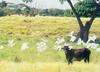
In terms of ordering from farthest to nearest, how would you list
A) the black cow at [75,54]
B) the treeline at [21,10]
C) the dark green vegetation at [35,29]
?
the treeline at [21,10], the dark green vegetation at [35,29], the black cow at [75,54]

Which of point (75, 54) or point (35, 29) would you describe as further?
point (35, 29)

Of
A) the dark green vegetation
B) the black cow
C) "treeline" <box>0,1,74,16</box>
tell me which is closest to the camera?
the black cow

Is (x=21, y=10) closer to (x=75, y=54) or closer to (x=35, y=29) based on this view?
(x=35, y=29)

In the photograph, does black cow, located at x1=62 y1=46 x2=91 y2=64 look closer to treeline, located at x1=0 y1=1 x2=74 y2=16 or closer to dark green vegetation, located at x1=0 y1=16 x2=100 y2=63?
dark green vegetation, located at x1=0 y1=16 x2=100 y2=63

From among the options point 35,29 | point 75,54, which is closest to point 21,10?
point 35,29

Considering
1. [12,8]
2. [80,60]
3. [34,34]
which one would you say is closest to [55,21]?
[34,34]

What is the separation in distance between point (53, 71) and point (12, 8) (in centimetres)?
8696

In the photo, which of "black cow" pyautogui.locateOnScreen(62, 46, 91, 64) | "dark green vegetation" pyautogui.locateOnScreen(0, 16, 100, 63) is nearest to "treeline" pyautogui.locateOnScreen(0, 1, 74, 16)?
"dark green vegetation" pyautogui.locateOnScreen(0, 16, 100, 63)

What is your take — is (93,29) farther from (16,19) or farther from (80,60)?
(80,60)

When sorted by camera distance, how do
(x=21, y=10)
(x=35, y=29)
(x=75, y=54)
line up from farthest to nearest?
(x=21, y=10)
(x=35, y=29)
(x=75, y=54)

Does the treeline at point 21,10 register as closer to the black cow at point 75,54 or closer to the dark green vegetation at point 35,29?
the dark green vegetation at point 35,29

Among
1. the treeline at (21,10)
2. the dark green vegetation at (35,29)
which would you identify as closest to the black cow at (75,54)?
the dark green vegetation at (35,29)

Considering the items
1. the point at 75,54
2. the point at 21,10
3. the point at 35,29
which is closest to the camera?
the point at 75,54

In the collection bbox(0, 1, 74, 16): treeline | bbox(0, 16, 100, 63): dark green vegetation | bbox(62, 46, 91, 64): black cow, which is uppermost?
bbox(62, 46, 91, 64): black cow
